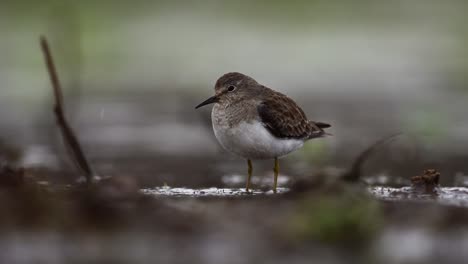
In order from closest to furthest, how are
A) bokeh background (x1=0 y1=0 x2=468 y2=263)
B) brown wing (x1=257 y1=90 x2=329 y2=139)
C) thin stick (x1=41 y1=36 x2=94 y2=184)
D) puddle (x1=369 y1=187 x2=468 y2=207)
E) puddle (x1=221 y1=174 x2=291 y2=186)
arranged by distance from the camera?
thin stick (x1=41 y1=36 x2=94 y2=184) → puddle (x1=369 y1=187 x2=468 y2=207) → brown wing (x1=257 y1=90 x2=329 y2=139) → puddle (x1=221 y1=174 x2=291 y2=186) → bokeh background (x1=0 y1=0 x2=468 y2=263)

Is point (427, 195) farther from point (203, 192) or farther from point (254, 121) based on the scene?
point (203, 192)

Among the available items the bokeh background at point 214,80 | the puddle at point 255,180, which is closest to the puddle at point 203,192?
the bokeh background at point 214,80

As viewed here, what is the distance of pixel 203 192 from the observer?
310 inches

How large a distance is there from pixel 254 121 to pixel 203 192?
0.77 meters

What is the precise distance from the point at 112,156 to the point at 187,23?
34.4 feet

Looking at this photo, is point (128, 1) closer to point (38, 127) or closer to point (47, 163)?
point (38, 127)

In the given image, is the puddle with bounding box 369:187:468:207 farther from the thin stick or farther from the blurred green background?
the blurred green background

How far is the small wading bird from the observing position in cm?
754

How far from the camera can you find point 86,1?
70.1 feet

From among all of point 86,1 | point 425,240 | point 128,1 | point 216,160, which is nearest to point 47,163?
point 216,160

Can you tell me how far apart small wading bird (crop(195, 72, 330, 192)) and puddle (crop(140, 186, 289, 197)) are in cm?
15

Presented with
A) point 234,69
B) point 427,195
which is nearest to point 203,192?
point 427,195

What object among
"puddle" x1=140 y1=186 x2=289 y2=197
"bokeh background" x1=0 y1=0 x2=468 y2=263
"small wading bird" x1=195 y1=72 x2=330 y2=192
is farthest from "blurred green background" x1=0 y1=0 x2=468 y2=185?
"small wading bird" x1=195 y1=72 x2=330 y2=192

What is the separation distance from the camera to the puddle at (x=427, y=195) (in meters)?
6.87
